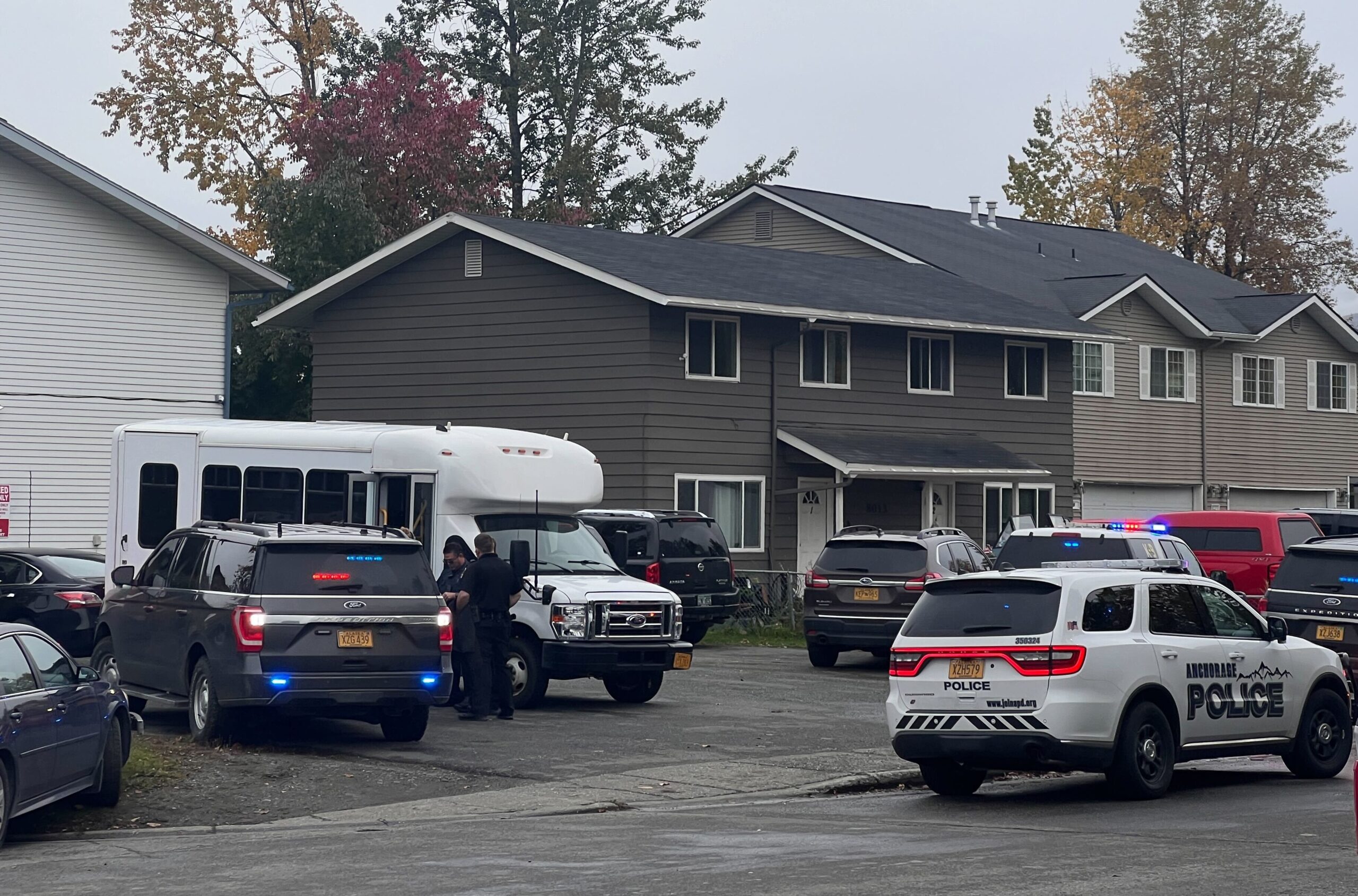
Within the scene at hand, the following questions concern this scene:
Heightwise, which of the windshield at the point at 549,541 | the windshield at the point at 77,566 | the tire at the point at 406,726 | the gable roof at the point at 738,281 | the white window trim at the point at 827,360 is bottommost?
the tire at the point at 406,726

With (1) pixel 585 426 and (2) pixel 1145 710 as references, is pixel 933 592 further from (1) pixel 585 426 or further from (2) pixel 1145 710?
(1) pixel 585 426

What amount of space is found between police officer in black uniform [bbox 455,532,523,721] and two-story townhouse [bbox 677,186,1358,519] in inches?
920

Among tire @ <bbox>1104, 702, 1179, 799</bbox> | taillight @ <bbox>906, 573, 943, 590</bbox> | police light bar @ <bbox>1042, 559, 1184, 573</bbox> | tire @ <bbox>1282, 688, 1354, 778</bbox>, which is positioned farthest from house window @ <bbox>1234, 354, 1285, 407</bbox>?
tire @ <bbox>1104, 702, 1179, 799</bbox>

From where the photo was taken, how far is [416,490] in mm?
19859

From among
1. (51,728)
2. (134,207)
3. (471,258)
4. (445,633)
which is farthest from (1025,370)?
(51,728)

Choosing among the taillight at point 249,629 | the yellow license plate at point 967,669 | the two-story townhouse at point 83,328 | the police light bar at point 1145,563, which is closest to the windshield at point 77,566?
the taillight at point 249,629

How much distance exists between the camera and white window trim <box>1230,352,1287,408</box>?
46.1 m

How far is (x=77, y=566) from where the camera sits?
72.0ft

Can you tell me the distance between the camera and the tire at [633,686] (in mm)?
20047

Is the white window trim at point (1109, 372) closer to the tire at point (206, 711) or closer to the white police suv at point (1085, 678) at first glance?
the white police suv at point (1085, 678)

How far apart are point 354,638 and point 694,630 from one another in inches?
467

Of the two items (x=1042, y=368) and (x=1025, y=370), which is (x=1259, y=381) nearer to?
(x=1042, y=368)

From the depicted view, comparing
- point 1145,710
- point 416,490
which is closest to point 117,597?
point 416,490

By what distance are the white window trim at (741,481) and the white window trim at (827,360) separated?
2.13 meters
